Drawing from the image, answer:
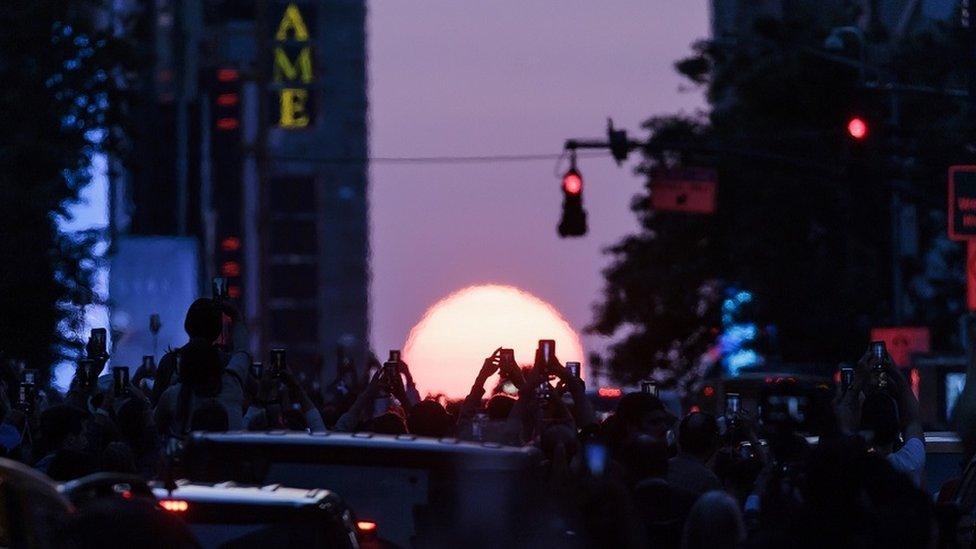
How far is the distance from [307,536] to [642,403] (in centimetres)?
464

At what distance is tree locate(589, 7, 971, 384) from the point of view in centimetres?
5056

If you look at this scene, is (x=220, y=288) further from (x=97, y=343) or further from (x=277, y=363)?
(x=97, y=343)

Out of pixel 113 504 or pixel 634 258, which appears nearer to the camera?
pixel 113 504

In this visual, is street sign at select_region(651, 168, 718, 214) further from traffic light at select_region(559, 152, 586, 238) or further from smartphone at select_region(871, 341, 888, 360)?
smartphone at select_region(871, 341, 888, 360)


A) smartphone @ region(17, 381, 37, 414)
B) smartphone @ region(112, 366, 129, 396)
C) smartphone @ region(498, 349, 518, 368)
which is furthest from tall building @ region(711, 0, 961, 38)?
smartphone @ region(498, 349, 518, 368)

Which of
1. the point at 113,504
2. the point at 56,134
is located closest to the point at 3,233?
the point at 56,134

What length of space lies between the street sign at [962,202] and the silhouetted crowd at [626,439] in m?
8.94

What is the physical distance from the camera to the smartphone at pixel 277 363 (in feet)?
48.1

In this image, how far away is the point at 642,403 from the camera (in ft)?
44.0

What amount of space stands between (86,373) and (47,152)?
20.2 meters

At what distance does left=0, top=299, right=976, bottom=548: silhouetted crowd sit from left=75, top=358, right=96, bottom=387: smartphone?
0.04 ft

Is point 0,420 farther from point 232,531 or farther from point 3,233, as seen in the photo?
point 3,233

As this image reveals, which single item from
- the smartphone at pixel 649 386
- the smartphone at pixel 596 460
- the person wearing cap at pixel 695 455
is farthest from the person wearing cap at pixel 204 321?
the smartphone at pixel 649 386

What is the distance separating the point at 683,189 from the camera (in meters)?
45.5
